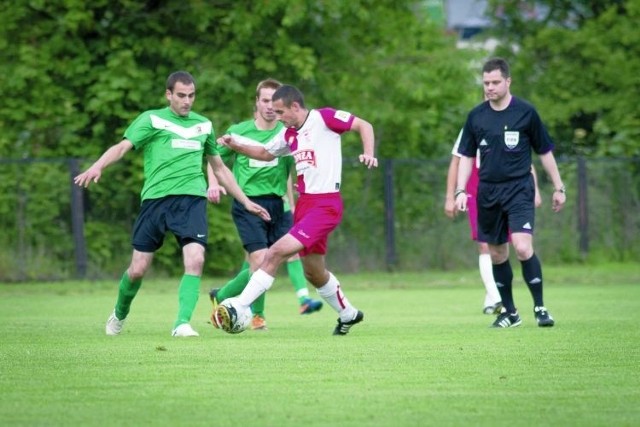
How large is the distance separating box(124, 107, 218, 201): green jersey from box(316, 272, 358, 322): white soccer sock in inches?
50.5

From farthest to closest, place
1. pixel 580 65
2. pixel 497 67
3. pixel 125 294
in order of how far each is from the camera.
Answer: pixel 580 65 < pixel 497 67 < pixel 125 294

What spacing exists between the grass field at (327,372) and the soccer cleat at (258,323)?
348mm

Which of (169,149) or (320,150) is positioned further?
(169,149)

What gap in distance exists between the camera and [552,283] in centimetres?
2277

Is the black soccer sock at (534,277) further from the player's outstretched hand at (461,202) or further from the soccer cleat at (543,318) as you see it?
the player's outstretched hand at (461,202)

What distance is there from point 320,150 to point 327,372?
9.53 ft

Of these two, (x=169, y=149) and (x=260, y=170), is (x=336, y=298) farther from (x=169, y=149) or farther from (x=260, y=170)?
(x=260, y=170)

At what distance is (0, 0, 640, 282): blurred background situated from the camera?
2442 centimetres

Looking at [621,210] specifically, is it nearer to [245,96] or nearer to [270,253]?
[245,96]

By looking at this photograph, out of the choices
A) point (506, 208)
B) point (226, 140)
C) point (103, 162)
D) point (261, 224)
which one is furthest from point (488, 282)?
point (103, 162)

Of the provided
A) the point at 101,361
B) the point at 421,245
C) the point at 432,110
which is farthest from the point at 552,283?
the point at 101,361

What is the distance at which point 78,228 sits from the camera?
2439cm

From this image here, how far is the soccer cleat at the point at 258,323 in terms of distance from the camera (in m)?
13.0

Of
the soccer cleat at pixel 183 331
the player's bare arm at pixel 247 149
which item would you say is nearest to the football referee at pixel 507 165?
the player's bare arm at pixel 247 149
